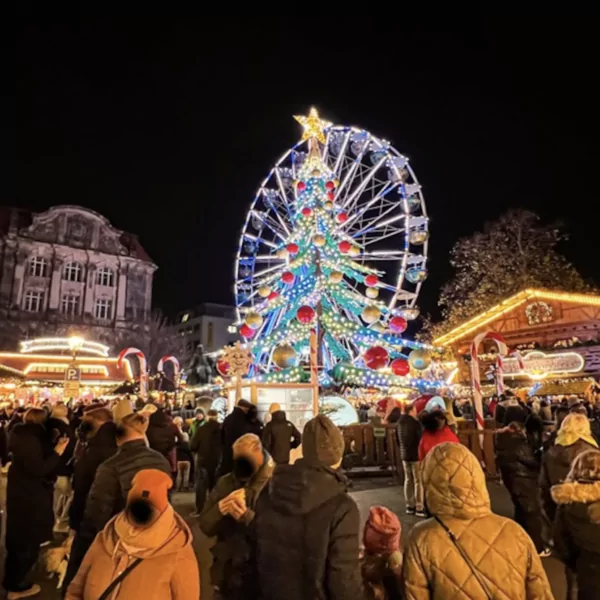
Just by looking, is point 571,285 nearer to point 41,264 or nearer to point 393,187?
point 393,187

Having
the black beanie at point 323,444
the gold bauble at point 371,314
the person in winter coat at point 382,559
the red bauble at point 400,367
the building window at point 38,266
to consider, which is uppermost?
the building window at point 38,266

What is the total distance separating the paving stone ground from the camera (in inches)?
210

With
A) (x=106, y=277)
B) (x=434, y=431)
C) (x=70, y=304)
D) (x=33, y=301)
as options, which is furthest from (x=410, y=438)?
(x=106, y=277)

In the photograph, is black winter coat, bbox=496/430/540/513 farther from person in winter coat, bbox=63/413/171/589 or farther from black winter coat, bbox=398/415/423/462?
person in winter coat, bbox=63/413/171/589

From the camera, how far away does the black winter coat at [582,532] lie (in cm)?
343

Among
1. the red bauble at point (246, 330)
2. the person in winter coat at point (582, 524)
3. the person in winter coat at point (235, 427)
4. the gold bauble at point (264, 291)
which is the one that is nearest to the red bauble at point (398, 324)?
the gold bauble at point (264, 291)

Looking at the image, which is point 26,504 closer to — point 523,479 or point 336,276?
point 523,479

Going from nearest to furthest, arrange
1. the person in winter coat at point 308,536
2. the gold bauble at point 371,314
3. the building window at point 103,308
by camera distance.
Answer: the person in winter coat at point 308,536
the gold bauble at point 371,314
the building window at point 103,308

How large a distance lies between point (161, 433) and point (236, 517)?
5.19m

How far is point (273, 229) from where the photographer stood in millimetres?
24641

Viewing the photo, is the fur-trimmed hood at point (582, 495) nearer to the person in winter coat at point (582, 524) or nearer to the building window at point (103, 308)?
the person in winter coat at point (582, 524)

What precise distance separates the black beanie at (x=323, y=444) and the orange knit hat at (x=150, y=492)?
0.78 meters

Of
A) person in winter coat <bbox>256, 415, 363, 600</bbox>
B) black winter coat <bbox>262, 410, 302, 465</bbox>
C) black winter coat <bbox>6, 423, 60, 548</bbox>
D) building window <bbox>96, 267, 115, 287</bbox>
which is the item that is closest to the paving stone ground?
black winter coat <bbox>6, 423, 60, 548</bbox>

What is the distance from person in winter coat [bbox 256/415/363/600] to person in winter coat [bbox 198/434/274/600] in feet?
1.63
